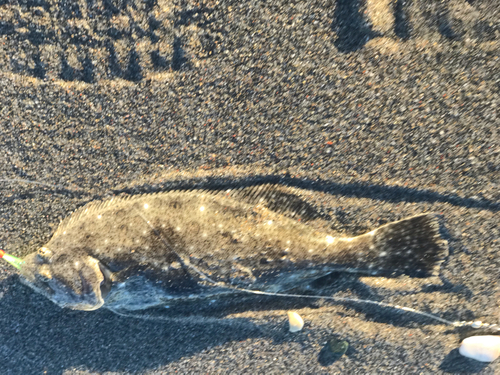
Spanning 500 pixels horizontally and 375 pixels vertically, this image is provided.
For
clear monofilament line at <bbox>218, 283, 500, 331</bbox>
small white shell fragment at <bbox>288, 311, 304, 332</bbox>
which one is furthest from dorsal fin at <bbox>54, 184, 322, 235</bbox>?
small white shell fragment at <bbox>288, 311, 304, 332</bbox>

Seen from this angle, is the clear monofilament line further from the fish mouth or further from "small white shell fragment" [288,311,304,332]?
the fish mouth

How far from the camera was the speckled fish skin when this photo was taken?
2.19 metres

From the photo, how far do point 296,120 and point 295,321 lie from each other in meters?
1.49

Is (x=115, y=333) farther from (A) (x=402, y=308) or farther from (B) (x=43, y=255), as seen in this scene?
(A) (x=402, y=308)

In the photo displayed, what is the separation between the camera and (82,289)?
221 centimetres

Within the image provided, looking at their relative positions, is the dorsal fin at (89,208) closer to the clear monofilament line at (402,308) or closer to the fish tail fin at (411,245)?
the clear monofilament line at (402,308)

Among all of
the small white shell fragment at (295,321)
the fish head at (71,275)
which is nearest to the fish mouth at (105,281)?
the fish head at (71,275)

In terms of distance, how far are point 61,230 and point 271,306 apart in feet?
5.47

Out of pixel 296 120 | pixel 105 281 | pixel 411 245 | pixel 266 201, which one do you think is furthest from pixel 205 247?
pixel 411 245

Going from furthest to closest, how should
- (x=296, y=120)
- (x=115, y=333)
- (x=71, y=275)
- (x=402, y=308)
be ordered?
(x=115, y=333)
(x=402, y=308)
(x=71, y=275)
(x=296, y=120)

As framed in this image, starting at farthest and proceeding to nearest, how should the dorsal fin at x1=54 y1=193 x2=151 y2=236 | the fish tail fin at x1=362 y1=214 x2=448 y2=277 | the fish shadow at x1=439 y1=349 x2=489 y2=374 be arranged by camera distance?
1. the fish shadow at x1=439 y1=349 x2=489 y2=374
2. the dorsal fin at x1=54 y1=193 x2=151 y2=236
3. the fish tail fin at x1=362 y1=214 x2=448 y2=277

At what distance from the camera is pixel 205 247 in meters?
→ 2.19

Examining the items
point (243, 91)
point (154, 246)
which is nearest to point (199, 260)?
point (154, 246)

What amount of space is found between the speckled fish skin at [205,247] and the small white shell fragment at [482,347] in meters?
0.63
